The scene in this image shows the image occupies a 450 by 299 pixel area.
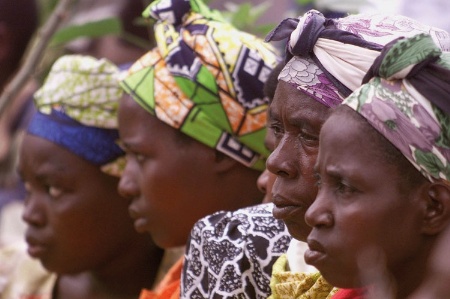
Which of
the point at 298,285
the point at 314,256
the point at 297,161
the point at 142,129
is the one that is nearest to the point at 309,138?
the point at 297,161

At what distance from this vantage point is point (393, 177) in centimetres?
242

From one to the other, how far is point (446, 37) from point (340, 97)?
35 centimetres

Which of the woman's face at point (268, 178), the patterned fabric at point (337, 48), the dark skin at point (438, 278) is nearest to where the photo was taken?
the dark skin at point (438, 278)

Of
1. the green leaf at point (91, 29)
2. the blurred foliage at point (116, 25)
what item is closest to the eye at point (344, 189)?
the blurred foliage at point (116, 25)

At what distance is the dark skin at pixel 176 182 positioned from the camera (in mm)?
3891

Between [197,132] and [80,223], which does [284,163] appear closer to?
[197,132]

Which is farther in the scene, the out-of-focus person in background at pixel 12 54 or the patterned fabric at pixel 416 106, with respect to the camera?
the out-of-focus person in background at pixel 12 54

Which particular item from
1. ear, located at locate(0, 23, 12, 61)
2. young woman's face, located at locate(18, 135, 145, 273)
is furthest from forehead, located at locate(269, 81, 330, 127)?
ear, located at locate(0, 23, 12, 61)

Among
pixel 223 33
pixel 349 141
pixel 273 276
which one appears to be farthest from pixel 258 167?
pixel 349 141

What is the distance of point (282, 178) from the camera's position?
115 inches

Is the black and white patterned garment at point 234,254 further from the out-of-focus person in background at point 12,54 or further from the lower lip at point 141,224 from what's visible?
the out-of-focus person in background at point 12,54

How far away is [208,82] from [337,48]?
1.09 meters

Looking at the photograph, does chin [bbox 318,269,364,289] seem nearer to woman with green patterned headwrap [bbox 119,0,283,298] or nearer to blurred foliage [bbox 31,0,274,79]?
woman with green patterned headwrap [bbox 119,0,283,298]

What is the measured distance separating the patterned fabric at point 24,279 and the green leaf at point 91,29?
1065 millimetres
